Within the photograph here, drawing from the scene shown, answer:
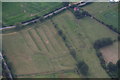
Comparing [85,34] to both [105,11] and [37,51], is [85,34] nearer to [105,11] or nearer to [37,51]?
[105,11]

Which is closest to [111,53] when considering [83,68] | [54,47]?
[83,68]

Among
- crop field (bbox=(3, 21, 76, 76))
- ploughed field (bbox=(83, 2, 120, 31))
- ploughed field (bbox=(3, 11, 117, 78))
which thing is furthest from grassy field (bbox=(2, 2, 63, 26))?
ploughed field (bbox=(83, 2, 120, 31))

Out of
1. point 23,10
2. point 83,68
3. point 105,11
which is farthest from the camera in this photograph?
point 105,11

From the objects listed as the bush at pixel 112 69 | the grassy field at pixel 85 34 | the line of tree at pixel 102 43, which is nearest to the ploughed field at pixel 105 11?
the grassy field at pixel 85 34

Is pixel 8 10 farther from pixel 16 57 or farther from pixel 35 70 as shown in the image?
pixel 35 70

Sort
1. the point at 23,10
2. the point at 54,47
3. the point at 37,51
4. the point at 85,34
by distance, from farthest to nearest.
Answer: the point at 23,10 → the point at 85,34 → the point at 54,47 → the point at 37,51

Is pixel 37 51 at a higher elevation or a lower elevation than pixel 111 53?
higher

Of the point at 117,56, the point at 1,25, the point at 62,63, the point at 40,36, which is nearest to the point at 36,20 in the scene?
the point at 40,36
